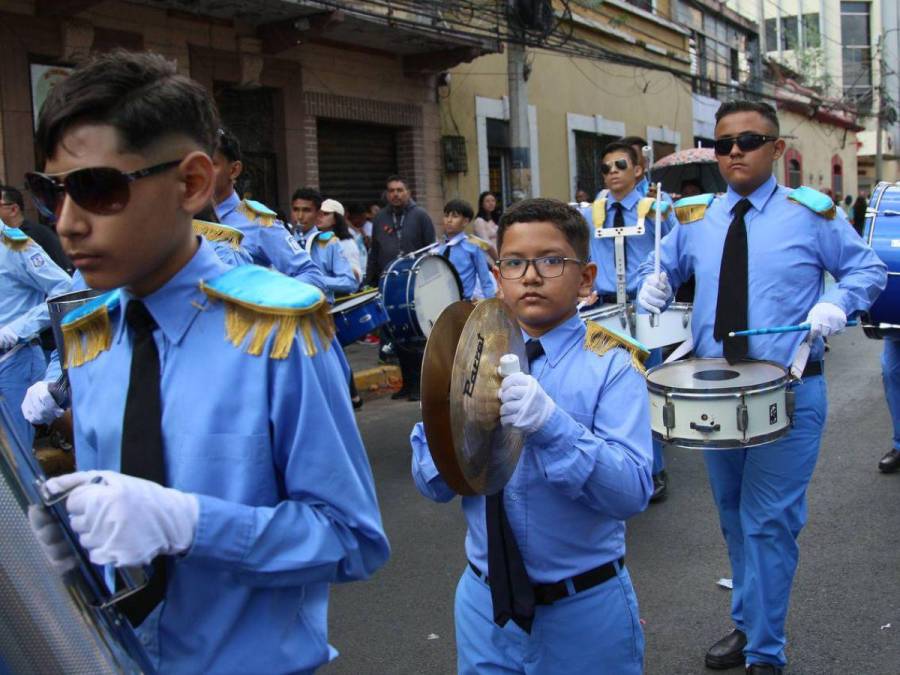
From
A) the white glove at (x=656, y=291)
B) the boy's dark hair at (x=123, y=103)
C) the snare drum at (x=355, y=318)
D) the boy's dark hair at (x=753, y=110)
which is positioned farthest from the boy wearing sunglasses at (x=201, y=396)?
the snare drum at (x=355, y=318)

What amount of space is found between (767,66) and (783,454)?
32.4 metres

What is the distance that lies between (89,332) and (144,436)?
0.33 m

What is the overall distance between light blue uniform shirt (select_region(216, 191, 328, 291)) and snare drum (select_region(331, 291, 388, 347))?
742 mm

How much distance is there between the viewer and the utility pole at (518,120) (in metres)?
14.1

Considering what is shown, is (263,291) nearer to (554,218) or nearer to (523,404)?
(523,404)

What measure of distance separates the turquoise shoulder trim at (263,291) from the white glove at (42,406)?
1428 mm

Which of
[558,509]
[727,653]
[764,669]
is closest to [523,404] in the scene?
[558,509]

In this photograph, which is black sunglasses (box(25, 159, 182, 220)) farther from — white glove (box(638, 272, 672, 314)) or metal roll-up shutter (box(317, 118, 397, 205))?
metal roll-up shutter (box(317, 118, 397, 205))

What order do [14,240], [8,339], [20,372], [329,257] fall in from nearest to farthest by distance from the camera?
[8,339]
[20,372]
[14,240]
[329,257]

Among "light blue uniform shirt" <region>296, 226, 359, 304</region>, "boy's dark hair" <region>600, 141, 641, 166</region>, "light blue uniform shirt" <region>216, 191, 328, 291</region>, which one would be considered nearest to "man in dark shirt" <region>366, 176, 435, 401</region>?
"light blue uniform shirt" <region>296, 226, 359, 304</region>

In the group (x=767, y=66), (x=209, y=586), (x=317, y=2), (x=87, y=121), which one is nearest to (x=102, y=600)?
(x=209, y=586)

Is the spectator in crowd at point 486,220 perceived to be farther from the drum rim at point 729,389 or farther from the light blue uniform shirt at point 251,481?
the light blue uniform shirt at point 251,481

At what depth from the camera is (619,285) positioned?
6.52m

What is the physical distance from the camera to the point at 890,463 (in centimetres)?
670
